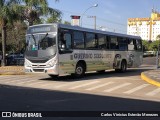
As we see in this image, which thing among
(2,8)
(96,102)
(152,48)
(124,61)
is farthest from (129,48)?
(152,48)

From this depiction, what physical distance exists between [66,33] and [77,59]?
5.94 ft

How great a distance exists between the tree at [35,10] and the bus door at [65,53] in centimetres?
1221

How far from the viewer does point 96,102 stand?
11398 mm

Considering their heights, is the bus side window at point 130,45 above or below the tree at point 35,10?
below

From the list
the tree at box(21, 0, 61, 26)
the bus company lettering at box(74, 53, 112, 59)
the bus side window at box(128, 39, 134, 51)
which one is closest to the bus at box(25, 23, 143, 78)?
the bus company lettering at box(74, 53, 112, 59)

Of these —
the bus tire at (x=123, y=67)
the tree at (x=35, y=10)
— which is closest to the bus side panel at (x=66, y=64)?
the bus tire at (x=123, y=67)

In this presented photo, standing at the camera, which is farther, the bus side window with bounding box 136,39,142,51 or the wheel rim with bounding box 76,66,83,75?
the bus side window with bounding box 136,39,142,51

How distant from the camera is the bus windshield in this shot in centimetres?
1878

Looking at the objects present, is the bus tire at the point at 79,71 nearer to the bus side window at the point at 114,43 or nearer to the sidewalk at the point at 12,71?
the bus side window at the point at 114,43

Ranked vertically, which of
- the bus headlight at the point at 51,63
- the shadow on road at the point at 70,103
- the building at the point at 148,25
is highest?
the building at the point at 148,25

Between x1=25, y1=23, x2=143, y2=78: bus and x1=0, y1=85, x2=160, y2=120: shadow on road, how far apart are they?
595 centimetres

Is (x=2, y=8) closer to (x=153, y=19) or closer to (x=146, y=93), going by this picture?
(x=146, y=93)

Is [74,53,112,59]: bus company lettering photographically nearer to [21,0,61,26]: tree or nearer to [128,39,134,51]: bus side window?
[128,39,134,51]: bus side window

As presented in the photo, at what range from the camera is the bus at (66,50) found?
741 inches
